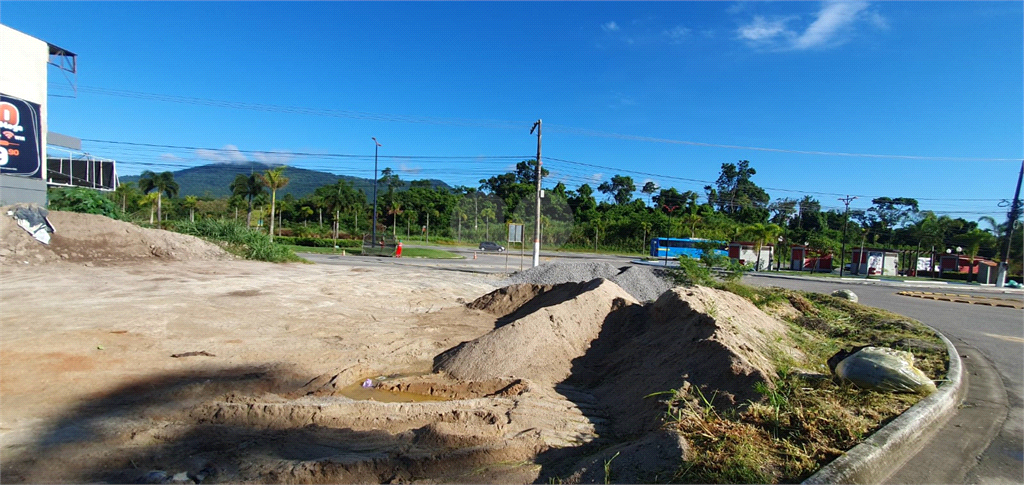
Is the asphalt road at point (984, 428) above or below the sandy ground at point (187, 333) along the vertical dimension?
above

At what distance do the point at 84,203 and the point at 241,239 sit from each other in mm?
7336

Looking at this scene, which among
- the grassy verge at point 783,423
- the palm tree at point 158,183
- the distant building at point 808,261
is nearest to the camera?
the grassy verge at point 783,423

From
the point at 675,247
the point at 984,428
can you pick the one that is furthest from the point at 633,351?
the point at 675,247

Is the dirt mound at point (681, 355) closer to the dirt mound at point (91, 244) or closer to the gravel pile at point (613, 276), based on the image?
the gravel pile at point (613, 276)

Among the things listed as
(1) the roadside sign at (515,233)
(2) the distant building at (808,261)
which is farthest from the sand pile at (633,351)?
(2) the distant building at (808,261)

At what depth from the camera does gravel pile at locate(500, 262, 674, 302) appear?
52.4 ft

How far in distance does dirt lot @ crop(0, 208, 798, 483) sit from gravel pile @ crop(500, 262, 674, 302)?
200 inches

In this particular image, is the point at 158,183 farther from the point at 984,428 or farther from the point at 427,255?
the point at 984,428

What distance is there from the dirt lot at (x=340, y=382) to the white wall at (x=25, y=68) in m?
12.3

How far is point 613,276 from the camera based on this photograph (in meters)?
17.3

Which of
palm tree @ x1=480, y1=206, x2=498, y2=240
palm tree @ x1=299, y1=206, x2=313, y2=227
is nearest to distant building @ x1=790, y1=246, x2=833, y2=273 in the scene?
palm tree @ x1=480, y1=206, x2=498, y2=240

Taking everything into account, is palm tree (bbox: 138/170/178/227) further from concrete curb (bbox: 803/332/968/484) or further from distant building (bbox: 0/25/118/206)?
concrete curb (bbox: 803/332/968/484)

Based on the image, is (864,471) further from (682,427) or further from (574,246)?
(574,246)

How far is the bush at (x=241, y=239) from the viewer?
2098cm
